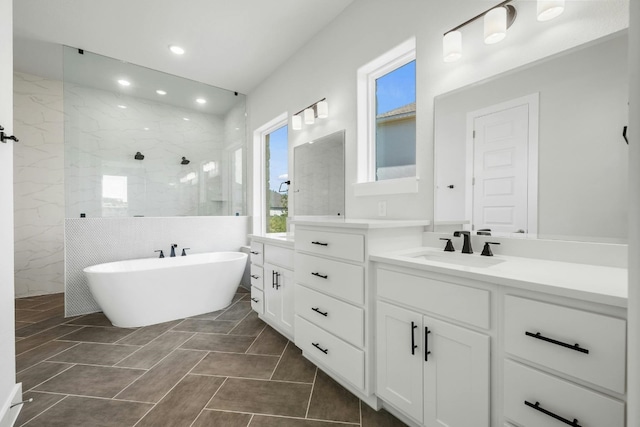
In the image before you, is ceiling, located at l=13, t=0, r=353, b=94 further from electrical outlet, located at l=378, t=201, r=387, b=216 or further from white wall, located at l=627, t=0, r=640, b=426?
white wall, located at l=627, t=0, r=640, b=426

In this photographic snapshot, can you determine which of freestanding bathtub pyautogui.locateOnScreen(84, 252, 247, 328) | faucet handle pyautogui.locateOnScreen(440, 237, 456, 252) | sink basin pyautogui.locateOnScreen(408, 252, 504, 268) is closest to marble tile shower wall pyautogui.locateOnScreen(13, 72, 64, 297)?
freestanding bathtub pyautogui.locateOnScreen(84, 252, 247, 328)

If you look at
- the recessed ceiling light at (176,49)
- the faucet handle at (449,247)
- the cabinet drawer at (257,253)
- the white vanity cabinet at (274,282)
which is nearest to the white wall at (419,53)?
the faucet handle at (449,247)

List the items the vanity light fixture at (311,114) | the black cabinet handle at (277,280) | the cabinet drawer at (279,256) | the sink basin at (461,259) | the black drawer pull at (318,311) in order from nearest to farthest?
1. the sink basin at (461,259)
2. the black drawer pull at (318,311)
3. the cabinet drawer at (279,256)
4. the black cabinet handle at (277,280)
5. the vanity light fixture at (311,114)

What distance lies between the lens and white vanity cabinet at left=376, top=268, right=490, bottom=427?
3.47 feet

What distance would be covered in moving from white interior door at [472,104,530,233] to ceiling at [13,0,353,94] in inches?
68.4

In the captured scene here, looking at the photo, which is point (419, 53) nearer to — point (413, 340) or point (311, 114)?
point (311, 114)

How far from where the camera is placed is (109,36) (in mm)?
2820

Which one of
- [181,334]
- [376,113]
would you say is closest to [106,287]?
[181,334]

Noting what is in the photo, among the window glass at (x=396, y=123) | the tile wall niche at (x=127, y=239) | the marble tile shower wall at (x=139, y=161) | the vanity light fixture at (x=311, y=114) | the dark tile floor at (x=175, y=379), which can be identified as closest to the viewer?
the dark tile floor at (x=175, y=379)

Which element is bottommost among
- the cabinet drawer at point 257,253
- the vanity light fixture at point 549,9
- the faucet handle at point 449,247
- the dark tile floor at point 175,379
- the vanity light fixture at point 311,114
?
the dark tile floor at point 175,379

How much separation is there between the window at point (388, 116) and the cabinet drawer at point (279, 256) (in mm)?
861

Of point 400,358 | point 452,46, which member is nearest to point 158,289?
point 400,358

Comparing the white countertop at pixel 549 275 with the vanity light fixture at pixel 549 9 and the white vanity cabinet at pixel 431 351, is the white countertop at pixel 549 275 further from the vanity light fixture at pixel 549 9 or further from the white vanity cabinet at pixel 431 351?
the vanity light fixture at pixel 549 9

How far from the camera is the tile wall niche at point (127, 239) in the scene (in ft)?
9.72
